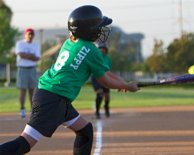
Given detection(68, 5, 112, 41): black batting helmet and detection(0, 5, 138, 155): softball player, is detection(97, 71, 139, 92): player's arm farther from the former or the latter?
detection(68, 5, 112, 41): black batting helmet

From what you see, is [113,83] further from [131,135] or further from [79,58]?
[131,135]

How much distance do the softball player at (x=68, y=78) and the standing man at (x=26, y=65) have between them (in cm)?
723

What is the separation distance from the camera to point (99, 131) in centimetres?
1028

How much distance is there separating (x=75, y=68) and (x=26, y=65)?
769 cm

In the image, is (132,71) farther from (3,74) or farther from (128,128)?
(128,128)

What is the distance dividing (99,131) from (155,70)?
56.0 meters

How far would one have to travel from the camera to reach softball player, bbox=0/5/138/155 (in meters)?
5.37

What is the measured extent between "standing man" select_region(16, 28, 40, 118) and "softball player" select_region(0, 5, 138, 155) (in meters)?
7.23

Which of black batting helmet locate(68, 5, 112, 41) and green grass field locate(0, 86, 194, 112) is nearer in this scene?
black batting helmet locate(68, 5, 112, 41)

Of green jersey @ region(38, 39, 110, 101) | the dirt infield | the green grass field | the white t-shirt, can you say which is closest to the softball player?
green jersey @ region(38, 39, 110, 101)

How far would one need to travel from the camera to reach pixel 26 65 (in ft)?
42.4

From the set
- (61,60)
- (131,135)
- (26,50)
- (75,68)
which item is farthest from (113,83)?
(26,50)

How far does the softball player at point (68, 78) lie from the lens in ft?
17.6

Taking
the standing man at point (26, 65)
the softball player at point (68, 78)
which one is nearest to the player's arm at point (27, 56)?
the standing man at point (26, 65)
